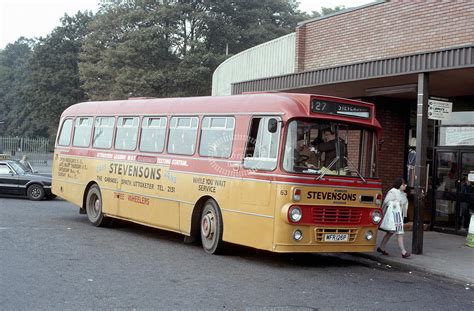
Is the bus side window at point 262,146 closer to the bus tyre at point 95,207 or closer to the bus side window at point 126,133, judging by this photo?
the bus side window at point 126,133

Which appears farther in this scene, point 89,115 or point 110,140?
point 89,115

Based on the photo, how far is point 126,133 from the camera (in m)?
13.9

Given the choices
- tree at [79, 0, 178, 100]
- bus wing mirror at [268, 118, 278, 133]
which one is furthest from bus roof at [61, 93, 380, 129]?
tree at [79, 0, 178, 100]

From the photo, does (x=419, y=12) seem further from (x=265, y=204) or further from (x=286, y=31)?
(x=286, y=31)

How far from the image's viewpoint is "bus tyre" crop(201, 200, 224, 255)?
1085 centimetres

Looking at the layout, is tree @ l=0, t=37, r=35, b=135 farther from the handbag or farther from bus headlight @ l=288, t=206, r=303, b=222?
bus headlight @ l=288, t=206, r=303, b=222

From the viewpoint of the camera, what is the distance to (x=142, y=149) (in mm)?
13273

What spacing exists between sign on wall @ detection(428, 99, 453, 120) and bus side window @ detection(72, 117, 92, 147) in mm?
8156

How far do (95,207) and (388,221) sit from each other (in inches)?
282

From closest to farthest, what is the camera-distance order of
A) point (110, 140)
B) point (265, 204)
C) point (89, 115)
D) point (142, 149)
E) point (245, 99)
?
point (265, 204), point (245, 99), point (142, 149), point (110, 140), point (89, 115)

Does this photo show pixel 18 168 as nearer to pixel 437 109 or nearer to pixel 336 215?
pixel 336 215

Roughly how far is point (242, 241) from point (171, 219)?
230 centimetres

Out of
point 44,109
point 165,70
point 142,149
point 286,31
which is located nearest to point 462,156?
point 142,149

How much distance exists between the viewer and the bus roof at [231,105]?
10.1 m
